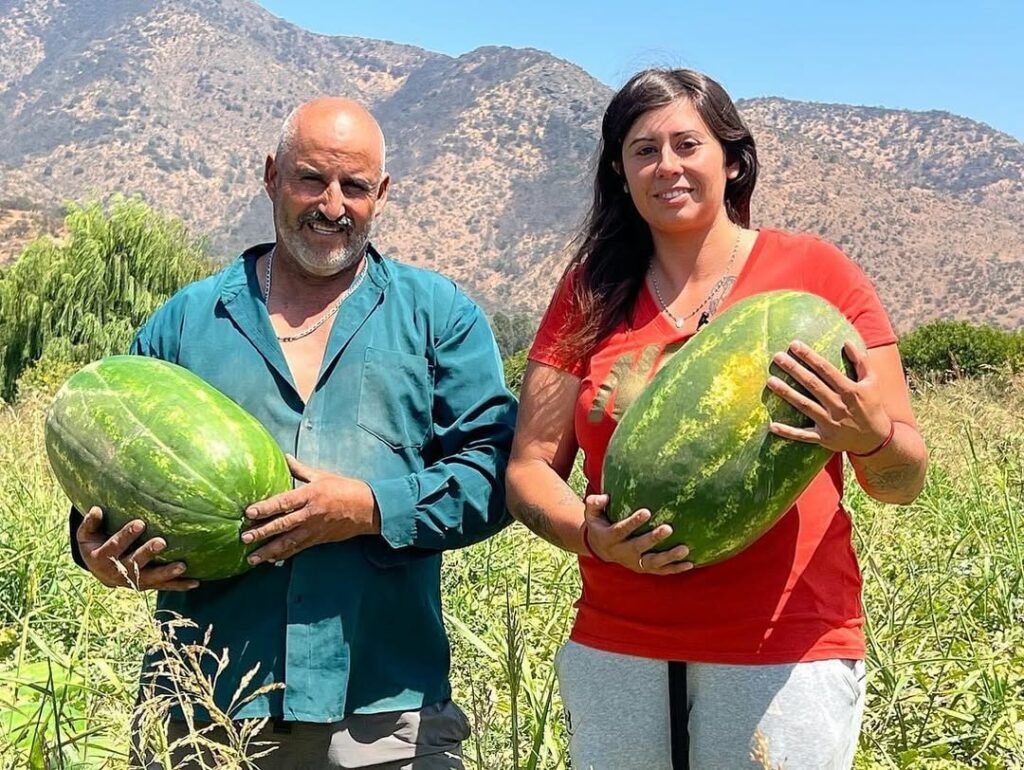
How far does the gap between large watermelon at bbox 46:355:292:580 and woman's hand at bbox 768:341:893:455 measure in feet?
4.04

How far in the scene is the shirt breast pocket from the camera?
2736 mm

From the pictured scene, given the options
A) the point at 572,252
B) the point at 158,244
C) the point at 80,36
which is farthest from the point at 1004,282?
the point at 80,36

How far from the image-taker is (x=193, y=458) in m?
2.62

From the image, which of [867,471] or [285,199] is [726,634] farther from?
[285,199]

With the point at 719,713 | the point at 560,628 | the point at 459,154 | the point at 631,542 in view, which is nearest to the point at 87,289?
the point at 560,628

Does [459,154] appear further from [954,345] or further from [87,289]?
[954,345]

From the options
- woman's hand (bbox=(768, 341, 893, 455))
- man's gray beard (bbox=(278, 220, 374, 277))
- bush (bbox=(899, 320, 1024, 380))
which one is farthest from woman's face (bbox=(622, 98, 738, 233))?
bush (bbox=(899, 320, 1024, 380))

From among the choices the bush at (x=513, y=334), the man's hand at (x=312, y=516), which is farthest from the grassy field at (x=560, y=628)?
the bush at (x=513, y=334)

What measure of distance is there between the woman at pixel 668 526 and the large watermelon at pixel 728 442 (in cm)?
5

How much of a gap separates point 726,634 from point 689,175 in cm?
101

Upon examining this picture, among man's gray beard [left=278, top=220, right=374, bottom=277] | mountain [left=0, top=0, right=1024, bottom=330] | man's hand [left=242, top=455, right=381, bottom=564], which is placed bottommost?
man's hand [left=242, top=455, right=381, bottom=564]

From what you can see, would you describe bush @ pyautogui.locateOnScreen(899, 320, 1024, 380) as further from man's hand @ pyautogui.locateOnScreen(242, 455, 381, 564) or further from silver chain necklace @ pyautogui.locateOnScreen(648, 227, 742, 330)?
man's hand @ pyautogui.locateOnScreen(242, 455, 381, 564)

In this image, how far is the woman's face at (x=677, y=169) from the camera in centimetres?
248

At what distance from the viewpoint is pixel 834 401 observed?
213 cm
